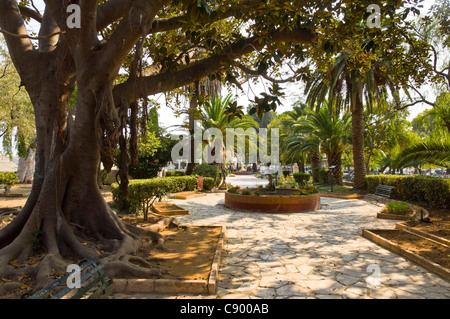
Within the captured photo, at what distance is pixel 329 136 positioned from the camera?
2538cm

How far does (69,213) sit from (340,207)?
1085 cm

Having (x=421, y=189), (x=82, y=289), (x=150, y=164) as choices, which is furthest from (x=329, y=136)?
(x=82, y=289)

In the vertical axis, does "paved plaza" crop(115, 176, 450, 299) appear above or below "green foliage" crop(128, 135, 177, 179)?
below

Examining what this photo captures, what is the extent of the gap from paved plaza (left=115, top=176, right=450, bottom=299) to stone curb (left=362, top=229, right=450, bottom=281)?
0.37 ft

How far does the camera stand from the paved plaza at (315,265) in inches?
169

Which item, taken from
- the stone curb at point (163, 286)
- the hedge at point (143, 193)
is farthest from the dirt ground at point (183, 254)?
the hedge at point (143, 193)

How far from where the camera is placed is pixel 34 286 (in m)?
4.10

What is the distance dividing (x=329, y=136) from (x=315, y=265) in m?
21.6

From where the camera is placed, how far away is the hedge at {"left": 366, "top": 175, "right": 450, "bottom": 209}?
1080cm

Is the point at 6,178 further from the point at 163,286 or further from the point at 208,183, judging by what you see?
the point at 163,286

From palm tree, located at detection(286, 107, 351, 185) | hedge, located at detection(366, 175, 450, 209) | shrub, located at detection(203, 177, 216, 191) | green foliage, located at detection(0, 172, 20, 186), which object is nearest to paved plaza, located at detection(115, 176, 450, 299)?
hedge, located at detection(366, 175, 450, 209)

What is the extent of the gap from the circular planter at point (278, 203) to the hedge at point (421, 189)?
4.10m

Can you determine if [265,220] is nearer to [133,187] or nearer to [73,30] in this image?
[133,187]

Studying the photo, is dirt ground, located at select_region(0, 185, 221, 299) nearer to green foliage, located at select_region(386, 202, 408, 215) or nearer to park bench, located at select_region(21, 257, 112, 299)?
park bench, located at select_region(21, 257, 112, 299)
